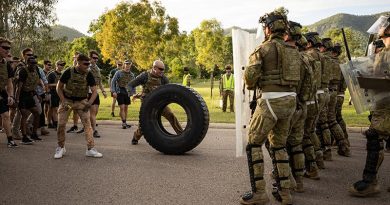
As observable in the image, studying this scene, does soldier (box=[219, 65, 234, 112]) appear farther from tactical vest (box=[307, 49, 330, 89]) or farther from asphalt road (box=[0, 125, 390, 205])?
tactical vest (box=[307, 49, 330, 89])

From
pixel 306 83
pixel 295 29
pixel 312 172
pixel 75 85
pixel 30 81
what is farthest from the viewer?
pixel 30 81

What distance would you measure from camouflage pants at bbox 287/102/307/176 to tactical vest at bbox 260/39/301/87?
71 cm

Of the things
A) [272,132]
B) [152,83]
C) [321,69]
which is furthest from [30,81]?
[272,132]

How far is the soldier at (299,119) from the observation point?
5.03m

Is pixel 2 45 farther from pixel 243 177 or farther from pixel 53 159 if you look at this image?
pixel 243 177

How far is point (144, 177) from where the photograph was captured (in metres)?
5.95

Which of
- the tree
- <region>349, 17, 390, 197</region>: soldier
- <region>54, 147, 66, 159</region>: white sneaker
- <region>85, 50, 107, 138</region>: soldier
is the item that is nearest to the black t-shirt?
<region>54, 147, 66, 159</region>: white sneaker

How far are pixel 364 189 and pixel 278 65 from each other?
6.33 feet

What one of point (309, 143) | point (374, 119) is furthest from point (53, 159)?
point (374, 119)

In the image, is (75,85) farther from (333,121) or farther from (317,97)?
(333,121)

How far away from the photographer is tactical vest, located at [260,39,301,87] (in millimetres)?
4508

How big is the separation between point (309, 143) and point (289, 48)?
183cm

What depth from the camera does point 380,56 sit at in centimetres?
480

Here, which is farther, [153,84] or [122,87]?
[122,87]
